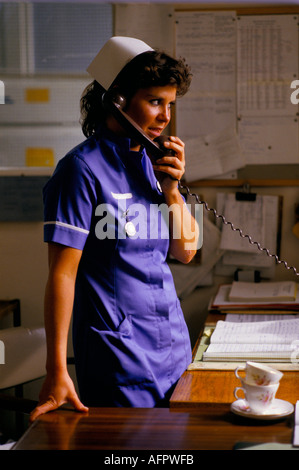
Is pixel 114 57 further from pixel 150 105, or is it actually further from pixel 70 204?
pixel 70 204

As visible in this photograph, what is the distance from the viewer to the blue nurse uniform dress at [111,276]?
136cm

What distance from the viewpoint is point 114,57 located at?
1.50 metres

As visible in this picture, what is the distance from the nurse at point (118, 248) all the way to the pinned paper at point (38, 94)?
3.27 ft

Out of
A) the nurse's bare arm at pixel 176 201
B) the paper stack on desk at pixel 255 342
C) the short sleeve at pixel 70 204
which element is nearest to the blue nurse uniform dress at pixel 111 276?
the short sleeve at pixel 70 204

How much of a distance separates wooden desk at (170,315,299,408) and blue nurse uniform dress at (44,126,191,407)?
7cm

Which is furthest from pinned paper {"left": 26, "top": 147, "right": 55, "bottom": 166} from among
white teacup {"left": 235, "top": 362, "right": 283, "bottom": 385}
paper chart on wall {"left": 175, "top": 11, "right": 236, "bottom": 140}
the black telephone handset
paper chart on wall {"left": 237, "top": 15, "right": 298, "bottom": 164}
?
white teacup {"left": 235, "top": 362, "right": 283, "bottom": 385}

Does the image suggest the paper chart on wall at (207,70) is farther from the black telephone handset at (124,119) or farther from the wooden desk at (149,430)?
the wooden desk at (149,430)

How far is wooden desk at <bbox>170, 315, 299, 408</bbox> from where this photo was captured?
4.38ft

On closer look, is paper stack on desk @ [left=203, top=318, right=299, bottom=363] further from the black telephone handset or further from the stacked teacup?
the black telephone handset

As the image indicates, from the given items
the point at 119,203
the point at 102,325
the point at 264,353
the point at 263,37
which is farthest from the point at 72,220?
the point at 263,37

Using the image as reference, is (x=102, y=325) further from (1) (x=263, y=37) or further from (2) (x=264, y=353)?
(1) (x=263, y=37)

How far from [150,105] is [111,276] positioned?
17.1 inches

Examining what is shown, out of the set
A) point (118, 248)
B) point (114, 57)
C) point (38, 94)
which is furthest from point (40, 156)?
point (118, 248)

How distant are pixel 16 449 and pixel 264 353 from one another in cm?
81
